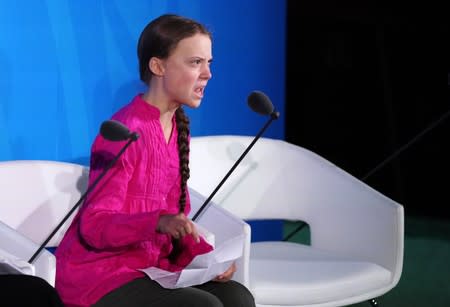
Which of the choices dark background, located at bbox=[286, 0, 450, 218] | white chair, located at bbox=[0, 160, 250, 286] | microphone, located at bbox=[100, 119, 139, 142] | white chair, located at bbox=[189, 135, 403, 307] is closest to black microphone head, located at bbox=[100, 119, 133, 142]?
microphone, located at bbox=[100, 119, 139, 142]

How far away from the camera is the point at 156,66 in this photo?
241 cm

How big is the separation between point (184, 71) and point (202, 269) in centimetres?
56

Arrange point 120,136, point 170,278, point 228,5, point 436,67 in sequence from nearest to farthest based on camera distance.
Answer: point 120,136 < point 170,278 < point 228,5 < point 436,67

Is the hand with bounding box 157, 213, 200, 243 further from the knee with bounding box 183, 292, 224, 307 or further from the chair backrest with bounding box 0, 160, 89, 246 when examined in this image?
the chair backrest with bounding box 0, 160, 89, 246

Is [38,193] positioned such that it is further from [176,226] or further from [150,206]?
[176,226]

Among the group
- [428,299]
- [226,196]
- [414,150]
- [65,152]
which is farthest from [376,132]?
[65,152]

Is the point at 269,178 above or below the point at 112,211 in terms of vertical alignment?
below

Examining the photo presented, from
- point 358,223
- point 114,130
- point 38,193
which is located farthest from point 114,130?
point 358,223

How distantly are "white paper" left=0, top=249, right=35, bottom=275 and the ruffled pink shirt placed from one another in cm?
25

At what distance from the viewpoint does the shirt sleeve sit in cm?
211

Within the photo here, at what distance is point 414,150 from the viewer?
5.75 m

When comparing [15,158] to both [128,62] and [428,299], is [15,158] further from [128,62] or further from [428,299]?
[428,299]

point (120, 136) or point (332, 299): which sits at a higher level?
point (120, 136)

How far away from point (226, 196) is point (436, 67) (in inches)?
107
